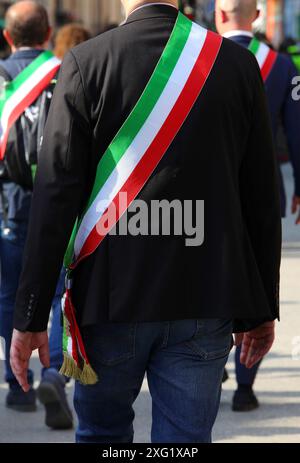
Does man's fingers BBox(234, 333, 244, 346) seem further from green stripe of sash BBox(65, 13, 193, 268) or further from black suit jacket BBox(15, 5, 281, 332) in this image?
green stripe of sash BBox(65, 13, 193, 268)

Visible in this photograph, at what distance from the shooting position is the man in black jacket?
9.91ft

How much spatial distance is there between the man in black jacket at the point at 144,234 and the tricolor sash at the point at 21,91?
2013 millimetres

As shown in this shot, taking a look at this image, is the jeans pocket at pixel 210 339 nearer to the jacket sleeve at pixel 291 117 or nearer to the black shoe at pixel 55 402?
the black shoe at pixel 55 402

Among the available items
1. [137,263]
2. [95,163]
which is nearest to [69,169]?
[95,163]

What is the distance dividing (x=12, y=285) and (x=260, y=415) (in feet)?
4.22

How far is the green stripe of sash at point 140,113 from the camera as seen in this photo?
3.04 metres

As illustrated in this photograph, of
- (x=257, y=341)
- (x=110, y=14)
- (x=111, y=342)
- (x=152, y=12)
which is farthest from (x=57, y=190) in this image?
(x=110, y=14)

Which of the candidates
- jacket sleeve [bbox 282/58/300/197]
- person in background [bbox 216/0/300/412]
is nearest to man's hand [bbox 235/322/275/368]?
person in background [bbox 216/0/300/412]

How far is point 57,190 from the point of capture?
3.02 m

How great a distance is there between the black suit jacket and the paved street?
6.76 feet

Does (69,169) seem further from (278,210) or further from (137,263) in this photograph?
(278,210)

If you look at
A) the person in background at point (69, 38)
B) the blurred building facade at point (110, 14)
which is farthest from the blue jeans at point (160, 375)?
the blurred building facade at point (110, 14)

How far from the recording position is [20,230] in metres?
5.29

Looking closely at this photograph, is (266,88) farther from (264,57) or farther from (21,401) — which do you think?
(21,401)
